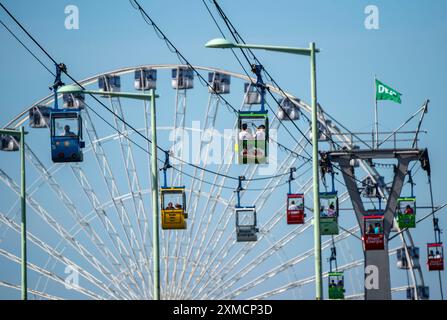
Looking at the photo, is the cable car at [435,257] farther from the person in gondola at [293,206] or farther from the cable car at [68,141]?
the cable car at [68,141]

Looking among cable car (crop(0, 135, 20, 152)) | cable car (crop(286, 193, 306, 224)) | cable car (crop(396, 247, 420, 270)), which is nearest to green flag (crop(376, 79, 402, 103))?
cable car (crop(286, 193, 306, 224))

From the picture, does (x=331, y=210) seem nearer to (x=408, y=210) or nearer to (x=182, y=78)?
(x=408, y=210)

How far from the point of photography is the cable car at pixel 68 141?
180 ft

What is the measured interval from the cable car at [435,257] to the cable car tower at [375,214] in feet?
35.6

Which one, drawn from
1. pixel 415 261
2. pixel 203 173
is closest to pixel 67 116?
pixel 203 173

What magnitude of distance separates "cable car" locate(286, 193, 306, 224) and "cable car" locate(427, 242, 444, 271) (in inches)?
329

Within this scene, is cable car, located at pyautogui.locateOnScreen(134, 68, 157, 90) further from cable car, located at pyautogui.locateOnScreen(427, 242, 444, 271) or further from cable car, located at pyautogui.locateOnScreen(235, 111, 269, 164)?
cable car, located at pyautogui.locateOnScreen(235, 111, 269, 164)

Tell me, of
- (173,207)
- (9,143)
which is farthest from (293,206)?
(9,143)

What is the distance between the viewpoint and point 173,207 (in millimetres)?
74875

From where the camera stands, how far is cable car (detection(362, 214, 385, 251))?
72250 mm

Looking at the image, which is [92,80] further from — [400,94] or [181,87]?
[400,94]

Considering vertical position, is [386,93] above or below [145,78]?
below

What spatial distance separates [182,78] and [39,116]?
8.40 meters
